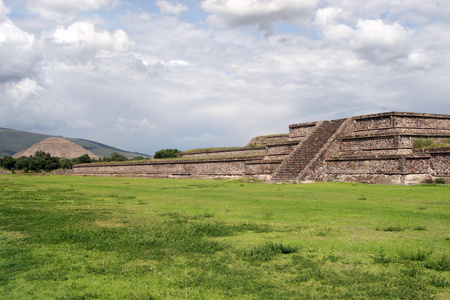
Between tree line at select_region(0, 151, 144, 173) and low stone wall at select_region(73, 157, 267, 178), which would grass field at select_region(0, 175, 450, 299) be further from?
tree line at select_region(0, 151, 144, 173)

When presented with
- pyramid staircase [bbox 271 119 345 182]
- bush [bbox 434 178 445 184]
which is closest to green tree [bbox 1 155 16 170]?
pyramid staircase [bbox 271 119 345 182]

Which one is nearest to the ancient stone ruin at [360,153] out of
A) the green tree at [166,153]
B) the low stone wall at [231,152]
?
the low stone wall at [231,152]

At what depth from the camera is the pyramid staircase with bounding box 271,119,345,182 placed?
2166 cm

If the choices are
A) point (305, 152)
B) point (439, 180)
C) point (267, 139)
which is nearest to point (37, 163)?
point (267, 139)

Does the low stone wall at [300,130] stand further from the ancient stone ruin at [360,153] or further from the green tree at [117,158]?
the green tree at [117,158]

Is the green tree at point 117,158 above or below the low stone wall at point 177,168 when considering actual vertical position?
above

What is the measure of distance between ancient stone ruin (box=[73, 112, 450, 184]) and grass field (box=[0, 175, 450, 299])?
979 centimetres

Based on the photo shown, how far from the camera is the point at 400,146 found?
20.0 m

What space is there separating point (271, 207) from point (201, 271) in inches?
231

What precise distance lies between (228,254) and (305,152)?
1851 centimetres

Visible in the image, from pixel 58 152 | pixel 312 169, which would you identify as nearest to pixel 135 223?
pixel 312 169

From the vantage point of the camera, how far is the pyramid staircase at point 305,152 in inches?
853

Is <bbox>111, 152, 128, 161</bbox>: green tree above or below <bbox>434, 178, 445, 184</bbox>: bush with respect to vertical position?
above

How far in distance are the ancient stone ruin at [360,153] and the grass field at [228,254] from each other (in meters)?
9.79
